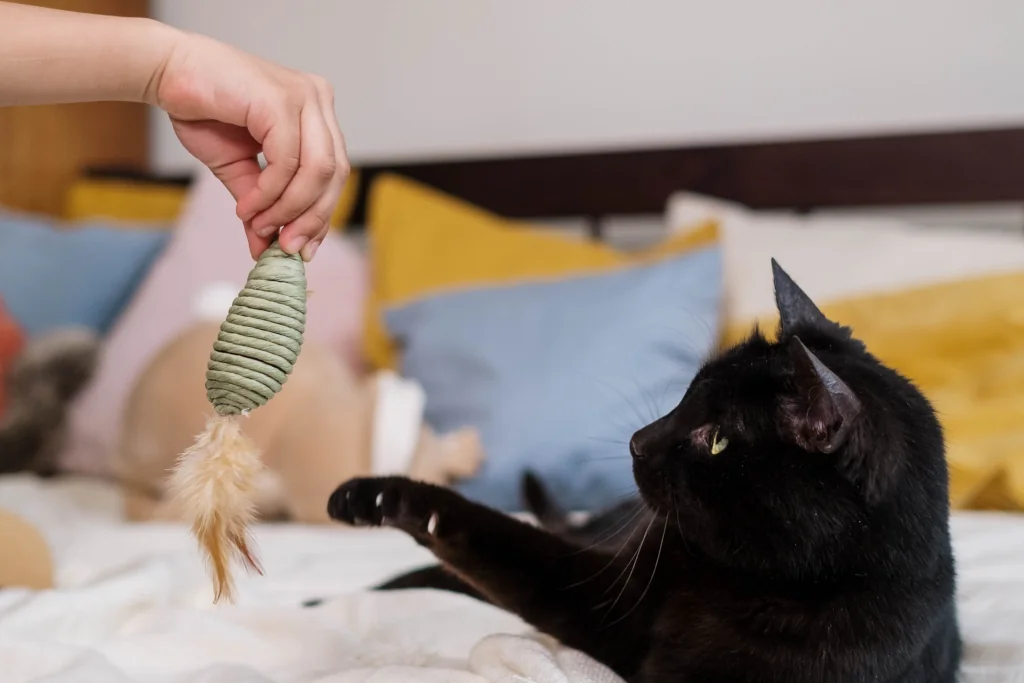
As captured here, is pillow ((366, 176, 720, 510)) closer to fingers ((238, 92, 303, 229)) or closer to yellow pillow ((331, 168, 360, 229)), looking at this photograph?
yellow pillow ((331, 168, 360, 229))

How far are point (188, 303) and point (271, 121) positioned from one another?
1.20m

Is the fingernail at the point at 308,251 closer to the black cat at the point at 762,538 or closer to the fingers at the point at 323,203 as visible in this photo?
the fingers at the point at 323,203

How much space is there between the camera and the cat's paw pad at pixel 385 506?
694mm

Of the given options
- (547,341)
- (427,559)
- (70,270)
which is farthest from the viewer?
(70,270)

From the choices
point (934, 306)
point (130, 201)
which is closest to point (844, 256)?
point (934, 306)

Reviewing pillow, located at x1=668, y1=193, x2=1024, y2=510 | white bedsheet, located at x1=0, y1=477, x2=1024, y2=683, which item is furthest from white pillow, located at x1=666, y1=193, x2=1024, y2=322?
white bedsheet, located at x1=0, y1=477, x2=1024, y2=683

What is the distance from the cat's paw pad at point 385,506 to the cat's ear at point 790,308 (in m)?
0.34

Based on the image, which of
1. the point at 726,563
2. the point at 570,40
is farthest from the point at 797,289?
the point at 570,40

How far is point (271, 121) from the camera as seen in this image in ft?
2.13

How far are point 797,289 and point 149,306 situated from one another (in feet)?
4.65

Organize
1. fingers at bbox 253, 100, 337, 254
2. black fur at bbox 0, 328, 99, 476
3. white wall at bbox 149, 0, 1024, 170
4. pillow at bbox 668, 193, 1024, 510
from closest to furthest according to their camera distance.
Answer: fingers at bbox 253, 100, 337, 254 → pillow at bbox 668, 193, 1024, 510 → black fur at bbox 0, 328, 99, 476 → white wall at bbox 149, 0, 1024, 170

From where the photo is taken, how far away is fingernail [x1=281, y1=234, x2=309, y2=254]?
0.65 metres

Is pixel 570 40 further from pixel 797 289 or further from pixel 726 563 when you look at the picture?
pixel 726 563

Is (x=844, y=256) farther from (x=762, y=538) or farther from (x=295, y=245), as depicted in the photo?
(x=295, y=245)
